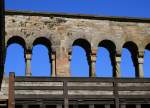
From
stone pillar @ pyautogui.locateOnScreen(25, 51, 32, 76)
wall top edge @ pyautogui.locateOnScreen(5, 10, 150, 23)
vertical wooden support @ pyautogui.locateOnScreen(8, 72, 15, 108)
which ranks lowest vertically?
vertical wooden support @ pyautogui.locateOnScreen(8, 72, 15, 108)

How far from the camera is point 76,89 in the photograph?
18.8m

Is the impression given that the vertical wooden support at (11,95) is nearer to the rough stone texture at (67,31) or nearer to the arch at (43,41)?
the rough stone texture at (67,31)

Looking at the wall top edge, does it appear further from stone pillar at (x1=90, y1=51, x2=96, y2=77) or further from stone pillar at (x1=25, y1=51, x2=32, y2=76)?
stone pillar at (x1=25, y1=51, x2=32, y2=76)

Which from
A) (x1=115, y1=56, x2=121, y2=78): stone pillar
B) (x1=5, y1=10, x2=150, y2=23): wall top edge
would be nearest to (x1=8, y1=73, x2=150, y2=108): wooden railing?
(x1=115, y1=56, x2=121, y2=78): stone pillar

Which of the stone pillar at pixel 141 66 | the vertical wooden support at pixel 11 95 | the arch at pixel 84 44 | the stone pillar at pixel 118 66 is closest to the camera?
the vertical wooden support at pixel 11 95

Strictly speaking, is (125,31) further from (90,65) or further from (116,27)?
(90,65)

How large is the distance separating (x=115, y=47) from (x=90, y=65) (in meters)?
1.66

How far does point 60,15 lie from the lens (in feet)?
84.3

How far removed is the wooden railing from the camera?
1862 centimetres

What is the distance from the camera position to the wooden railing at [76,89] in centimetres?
1862

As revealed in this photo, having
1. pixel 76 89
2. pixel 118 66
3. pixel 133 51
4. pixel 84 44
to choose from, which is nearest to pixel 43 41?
pixel 84 44

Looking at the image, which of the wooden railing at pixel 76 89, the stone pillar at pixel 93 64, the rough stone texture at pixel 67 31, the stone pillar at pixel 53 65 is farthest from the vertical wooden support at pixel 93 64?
the wooden railing at pixel 76 89

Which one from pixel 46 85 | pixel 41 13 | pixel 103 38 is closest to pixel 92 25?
pixel 103 38

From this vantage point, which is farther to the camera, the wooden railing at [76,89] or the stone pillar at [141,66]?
the stone pillar at [141,66]
